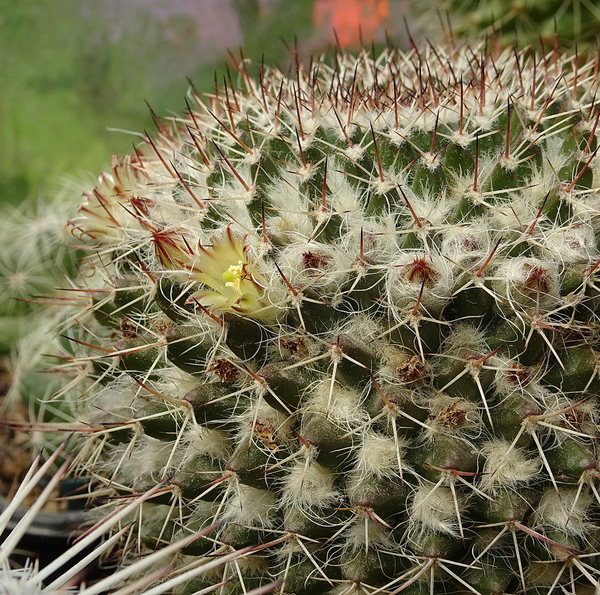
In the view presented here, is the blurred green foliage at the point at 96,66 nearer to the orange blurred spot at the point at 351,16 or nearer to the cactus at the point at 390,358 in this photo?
the orange blurred spot at the point at 351,16

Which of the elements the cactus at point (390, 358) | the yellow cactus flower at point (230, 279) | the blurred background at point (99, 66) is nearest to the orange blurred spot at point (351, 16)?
the blurred background at point (99, 66)

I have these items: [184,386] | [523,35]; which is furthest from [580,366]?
[523,35]

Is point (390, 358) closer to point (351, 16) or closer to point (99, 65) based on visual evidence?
point (99, 65)

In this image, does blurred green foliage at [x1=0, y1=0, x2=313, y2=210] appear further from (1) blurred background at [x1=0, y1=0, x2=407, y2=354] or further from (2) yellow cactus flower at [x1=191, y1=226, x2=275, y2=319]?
(2) yellow cactus flower at [x1=191, y1=226, x2=275, y2=319]

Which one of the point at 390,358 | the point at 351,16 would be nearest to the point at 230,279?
the point at 390,358

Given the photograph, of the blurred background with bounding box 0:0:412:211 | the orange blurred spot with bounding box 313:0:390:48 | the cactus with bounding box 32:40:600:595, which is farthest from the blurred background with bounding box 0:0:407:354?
the cactus with bounding box 32:40:600:595
